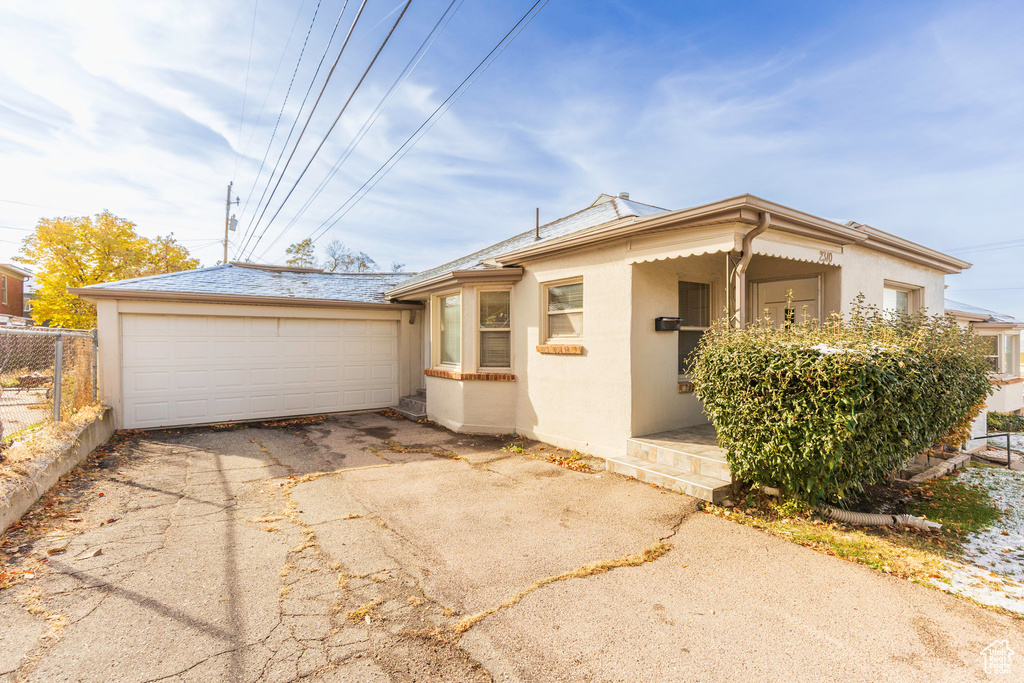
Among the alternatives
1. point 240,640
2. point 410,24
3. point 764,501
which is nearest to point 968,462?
point 764,501

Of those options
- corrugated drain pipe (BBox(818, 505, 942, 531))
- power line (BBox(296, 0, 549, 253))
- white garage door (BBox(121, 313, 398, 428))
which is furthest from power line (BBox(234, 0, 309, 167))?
corrugated drain pipe (BBox(818, 505, 942, 531))

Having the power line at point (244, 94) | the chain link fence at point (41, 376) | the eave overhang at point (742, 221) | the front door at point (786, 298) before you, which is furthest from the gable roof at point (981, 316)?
the chain link fence at point (41, 376)

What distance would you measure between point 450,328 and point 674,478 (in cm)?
542

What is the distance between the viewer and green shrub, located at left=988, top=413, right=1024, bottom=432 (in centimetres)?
1337

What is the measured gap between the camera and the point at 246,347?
Result: 31.9ft

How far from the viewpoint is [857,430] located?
369 cm

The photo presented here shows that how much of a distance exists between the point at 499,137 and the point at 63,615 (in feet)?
31.7

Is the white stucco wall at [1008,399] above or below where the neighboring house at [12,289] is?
below

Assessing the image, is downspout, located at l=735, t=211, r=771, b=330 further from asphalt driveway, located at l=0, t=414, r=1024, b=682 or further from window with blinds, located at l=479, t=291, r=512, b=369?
window with blinds, located at l=479, t=291, r=512, b=369

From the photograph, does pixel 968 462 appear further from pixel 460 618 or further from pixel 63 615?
pixel 63 615

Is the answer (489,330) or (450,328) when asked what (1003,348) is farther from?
(450,328)

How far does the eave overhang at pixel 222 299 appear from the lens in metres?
8.32

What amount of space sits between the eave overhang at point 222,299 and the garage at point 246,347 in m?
0.02

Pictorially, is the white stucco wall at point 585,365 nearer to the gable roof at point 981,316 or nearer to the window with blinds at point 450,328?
the window with blinds at point 450,328
